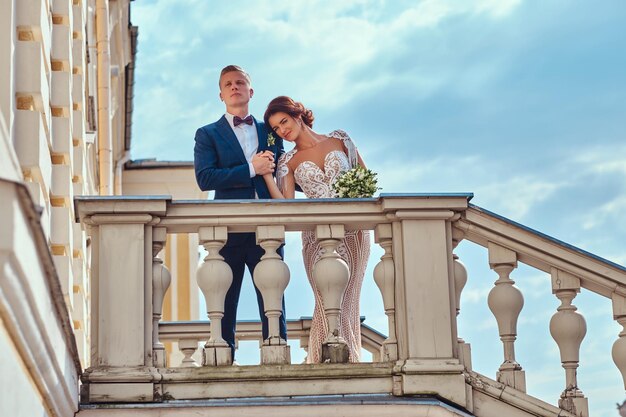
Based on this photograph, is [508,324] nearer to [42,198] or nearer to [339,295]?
[339,295]

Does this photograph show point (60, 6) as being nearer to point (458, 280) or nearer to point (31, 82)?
point (31, 82)

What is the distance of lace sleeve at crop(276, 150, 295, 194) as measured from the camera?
28.8ft

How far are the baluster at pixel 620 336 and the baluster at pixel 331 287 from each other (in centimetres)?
131

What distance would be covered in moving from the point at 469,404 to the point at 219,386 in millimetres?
1197

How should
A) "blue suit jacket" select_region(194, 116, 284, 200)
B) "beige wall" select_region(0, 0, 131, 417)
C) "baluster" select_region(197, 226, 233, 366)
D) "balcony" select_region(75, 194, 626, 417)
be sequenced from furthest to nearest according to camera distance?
"blue suit jacket" select_region(194, 116, 284, 200), "baluster" select_region(197, 226, 233, 366), "balcony" select_region(75, 194, 626, 417), "beige wall" select_region(0, 0, 131, 417)

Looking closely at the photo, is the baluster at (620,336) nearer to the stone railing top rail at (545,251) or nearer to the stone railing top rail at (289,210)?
the stone railing top rail at (545,251)

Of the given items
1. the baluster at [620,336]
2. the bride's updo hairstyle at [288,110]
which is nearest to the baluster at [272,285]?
the bride's updo hairstyle at [288,110]

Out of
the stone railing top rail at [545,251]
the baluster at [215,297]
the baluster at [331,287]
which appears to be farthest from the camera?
the stone railing top rail at [545,251]

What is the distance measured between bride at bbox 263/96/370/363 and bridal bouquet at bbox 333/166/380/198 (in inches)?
8.9

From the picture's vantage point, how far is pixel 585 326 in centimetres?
768

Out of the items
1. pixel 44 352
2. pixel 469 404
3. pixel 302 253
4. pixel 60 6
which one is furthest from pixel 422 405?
pixel 60 6

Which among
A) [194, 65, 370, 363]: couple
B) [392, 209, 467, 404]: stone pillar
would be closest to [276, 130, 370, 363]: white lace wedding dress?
[194, 65, 370, 363]: couple

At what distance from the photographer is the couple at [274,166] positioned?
329 inches

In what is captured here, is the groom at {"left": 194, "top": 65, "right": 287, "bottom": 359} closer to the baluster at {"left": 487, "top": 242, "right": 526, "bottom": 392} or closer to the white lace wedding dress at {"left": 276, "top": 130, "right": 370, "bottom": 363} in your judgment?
the white lace wedding dress at {"left": 276, "top": 130, "right": 370, "bottom": 363}
